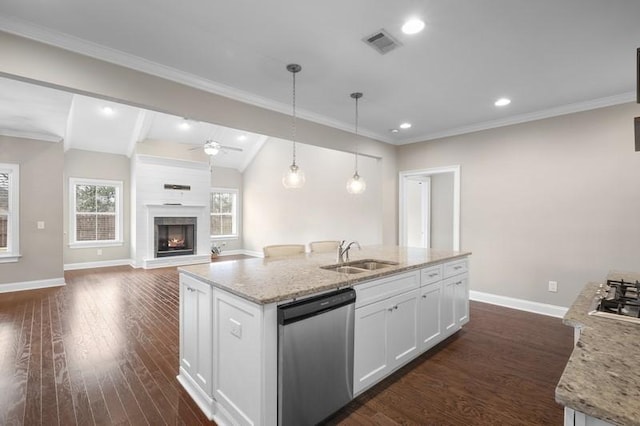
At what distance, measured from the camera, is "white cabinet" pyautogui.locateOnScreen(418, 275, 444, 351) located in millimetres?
2870

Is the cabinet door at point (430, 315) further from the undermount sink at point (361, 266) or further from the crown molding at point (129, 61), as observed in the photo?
the crown molding at point (129, 61)

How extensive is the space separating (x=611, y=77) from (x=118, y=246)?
970 centimetres

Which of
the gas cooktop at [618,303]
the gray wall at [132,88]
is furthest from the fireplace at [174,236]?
the gas cooktop at [618,303]

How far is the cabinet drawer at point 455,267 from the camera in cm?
325

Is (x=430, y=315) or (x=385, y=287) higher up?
(x=385, y=287)

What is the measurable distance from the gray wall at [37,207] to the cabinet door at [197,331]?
4847 mm

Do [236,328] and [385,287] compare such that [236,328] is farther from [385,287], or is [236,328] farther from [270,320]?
[385,287]

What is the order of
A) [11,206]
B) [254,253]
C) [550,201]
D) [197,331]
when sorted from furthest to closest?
1. [254,253]
2. [11,206]
3. [550,201]
4. [197,331]

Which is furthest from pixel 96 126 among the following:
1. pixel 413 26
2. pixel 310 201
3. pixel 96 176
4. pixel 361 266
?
pixel 413 26

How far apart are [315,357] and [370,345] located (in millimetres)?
600

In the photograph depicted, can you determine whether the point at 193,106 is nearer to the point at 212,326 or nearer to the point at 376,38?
the point at 376,38

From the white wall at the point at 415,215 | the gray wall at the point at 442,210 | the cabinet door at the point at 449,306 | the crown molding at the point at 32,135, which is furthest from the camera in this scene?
the white wall at the point at 415,215

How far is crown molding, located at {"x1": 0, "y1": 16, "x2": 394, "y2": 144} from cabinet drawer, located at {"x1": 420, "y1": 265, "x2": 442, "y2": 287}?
8.51ft

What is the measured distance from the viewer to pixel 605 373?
91 cm
